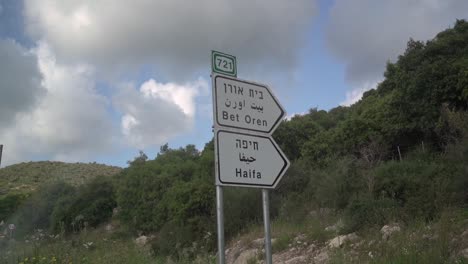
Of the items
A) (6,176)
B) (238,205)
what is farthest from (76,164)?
(238,205)

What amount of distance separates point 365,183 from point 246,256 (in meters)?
6.21

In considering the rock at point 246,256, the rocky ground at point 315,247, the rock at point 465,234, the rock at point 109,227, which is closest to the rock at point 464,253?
the rocky ground at point 315,247

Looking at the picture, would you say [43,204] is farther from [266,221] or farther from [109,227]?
[266,221]

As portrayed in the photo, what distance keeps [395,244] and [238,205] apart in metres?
15.1

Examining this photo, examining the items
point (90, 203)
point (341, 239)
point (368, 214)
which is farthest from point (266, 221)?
point (90, 203)

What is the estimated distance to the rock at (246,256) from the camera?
16953 millimetres

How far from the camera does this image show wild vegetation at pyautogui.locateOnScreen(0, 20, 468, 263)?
53.4 ft

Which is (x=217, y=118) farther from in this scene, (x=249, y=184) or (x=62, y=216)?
(x=62, y=216)

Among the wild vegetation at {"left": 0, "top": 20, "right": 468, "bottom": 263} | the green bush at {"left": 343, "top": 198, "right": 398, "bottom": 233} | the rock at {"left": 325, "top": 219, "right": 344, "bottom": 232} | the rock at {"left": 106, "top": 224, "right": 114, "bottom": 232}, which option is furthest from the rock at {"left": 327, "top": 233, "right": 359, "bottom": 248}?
the rock at {"left": 106, "top": 224, "right": 114, "bottom": 232}

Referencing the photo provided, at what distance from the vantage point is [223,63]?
17.0ft

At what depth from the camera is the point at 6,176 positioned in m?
72.1

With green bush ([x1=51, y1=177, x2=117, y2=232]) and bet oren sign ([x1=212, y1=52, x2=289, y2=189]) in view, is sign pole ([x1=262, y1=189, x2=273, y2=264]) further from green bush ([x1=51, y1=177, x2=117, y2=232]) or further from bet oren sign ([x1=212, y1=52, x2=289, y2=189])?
green bush ([x1=51, y1=177, x2=117, y2=232])

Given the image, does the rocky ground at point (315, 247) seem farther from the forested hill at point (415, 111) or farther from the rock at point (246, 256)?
the forested hill at point (415, 111)

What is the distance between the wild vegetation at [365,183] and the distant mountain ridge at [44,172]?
30.7m
